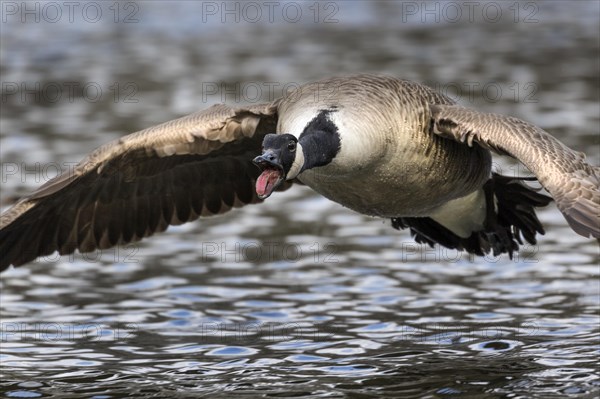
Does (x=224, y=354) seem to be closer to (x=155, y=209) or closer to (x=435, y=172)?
(x=155, y=209)

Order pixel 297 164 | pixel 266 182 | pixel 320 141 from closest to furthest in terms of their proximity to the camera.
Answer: pixel 266 182 → pixel 297 164 → pixel 320 141

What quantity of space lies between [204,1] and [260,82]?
795 centimetres

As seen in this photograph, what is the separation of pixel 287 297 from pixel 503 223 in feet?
7.05

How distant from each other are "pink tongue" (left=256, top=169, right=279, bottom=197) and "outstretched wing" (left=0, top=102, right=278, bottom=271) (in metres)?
1.91

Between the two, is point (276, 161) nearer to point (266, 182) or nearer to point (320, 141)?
point (266, 182)

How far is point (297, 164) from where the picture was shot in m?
7.95

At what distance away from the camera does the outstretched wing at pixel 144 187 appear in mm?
9555

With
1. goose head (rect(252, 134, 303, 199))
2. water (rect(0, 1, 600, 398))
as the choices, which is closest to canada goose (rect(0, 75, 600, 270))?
goose head (rect(252, 134, 303, 199))

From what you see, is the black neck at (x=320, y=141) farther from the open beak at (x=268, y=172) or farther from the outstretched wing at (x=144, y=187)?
the outstretched wing at (x=144, y=187)

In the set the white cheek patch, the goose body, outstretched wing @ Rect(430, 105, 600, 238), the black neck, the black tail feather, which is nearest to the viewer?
outstretched wing @ Rect(430, 105, 600, 238)

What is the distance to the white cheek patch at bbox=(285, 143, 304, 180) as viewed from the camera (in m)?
7.91

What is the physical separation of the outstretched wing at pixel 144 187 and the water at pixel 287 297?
843mm

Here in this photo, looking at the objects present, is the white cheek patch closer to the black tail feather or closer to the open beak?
the open beak

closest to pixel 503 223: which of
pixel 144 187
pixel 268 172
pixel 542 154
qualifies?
pixel 542 154
